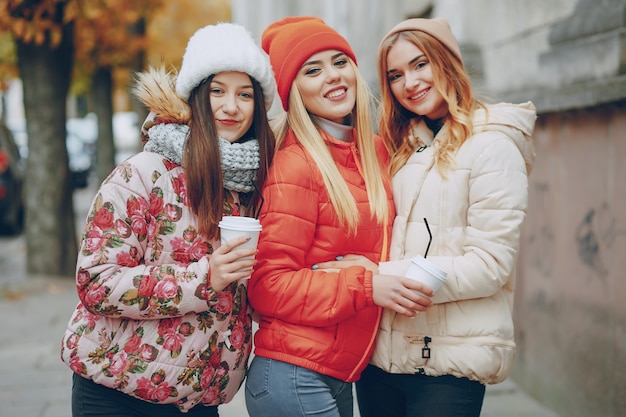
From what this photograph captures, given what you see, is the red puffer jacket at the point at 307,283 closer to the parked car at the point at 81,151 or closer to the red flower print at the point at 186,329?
the red flower print at the point at 186,329

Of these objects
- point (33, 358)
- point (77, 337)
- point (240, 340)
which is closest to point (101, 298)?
point (77, 337)

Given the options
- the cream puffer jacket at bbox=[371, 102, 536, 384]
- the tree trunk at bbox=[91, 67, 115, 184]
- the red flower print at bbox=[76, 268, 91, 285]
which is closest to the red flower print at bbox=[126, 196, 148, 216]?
the red flower print at bbox=[76, 268, 91, 285]

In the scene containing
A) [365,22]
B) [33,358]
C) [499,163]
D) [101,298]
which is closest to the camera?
[101,298]

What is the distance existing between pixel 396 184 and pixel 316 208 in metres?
0.41

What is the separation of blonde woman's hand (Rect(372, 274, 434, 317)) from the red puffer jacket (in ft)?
0.12

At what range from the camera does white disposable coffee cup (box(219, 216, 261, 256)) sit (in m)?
2.35

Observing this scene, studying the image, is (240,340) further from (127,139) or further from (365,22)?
(127,139)

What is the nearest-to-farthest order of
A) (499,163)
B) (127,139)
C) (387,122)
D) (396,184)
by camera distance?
(499,163)
(396,184)
(387,122)
(127,139)

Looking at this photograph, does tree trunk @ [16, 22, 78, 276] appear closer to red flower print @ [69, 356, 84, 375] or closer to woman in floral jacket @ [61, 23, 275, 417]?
woman in floral jacket @ [61, 23, 275, 417]

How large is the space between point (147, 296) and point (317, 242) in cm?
62

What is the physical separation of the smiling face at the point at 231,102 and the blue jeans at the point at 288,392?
836mm

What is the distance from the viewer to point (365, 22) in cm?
1002

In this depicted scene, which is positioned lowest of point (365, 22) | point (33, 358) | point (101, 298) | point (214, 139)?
point (33, 358)

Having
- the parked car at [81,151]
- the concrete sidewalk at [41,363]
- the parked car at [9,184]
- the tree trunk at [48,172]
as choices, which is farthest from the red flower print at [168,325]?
the parked car at [81,151]
